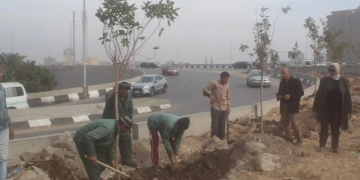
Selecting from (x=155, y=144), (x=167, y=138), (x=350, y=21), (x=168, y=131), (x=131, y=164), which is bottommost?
(x=131, y=164)

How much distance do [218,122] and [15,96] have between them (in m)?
10.2

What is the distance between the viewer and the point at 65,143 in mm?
7660

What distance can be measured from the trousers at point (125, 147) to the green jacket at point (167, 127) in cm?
44

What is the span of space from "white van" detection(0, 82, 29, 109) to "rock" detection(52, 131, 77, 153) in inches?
369

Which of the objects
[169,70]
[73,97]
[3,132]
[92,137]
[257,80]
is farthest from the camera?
[169,70]

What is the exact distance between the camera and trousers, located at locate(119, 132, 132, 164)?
22.9 feet

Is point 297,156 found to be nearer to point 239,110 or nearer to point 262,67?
point 262,67

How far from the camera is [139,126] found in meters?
8.98

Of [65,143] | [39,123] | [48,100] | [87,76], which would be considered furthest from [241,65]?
[65,143]

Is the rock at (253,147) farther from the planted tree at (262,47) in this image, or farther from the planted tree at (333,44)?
the planted tree at (333,44)

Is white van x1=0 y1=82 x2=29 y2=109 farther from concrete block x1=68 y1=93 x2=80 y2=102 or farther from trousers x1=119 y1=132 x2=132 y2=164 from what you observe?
trousers x1=119 y1=132 x2=132 y2=164

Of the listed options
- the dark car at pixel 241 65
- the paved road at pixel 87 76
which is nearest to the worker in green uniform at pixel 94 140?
the paved road at pixel 87 76

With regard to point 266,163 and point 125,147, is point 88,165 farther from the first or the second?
point 266,163

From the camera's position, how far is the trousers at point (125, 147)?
6980 millimetres
